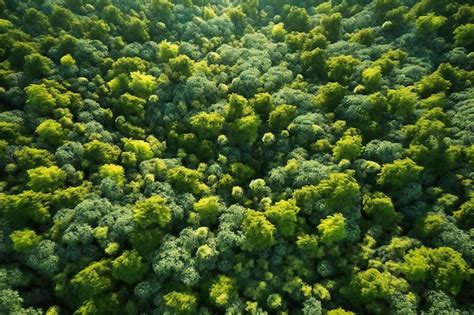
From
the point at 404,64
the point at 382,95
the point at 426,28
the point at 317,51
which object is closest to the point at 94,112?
the point at 317,51

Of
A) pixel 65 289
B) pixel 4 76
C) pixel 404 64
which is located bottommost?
pixel 65 289

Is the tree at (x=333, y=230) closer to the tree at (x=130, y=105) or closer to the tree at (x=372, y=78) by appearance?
the tree at (x=372, y=78)

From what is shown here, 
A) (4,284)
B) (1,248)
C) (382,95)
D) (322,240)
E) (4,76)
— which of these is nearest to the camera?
(4,284)

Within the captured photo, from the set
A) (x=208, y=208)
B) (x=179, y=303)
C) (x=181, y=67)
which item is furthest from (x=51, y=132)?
(x=179, y=303)

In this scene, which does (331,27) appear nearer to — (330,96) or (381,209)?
(330,96)

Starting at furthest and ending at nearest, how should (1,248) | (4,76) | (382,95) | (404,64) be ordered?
(404,64) → (382,95) → (4,76) → (1,248)

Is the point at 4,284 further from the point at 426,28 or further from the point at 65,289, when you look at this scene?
the point at 426,28

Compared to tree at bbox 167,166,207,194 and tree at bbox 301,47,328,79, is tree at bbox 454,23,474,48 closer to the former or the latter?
tree at bbox 301,47,328,79

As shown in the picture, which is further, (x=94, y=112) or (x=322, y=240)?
(x=94, y=112)
